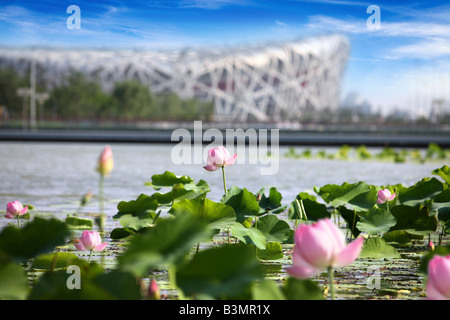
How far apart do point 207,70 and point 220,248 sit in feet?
186

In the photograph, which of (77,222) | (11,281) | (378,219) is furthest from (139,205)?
(11,281)

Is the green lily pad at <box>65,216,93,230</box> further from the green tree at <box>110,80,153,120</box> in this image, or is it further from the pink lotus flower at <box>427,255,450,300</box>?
the green tree at <box>110,80,153,120</box>

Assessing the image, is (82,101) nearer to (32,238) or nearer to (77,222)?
(77,222)

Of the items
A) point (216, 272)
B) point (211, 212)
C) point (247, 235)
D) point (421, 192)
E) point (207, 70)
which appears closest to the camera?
point (216, 272)

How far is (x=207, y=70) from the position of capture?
5684 centimetres

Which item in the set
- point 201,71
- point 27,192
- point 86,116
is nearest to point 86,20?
point 27,192

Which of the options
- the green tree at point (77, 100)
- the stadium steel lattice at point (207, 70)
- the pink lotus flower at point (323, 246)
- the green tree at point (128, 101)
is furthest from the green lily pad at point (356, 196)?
the stadium steel lattice at point (207, 70)

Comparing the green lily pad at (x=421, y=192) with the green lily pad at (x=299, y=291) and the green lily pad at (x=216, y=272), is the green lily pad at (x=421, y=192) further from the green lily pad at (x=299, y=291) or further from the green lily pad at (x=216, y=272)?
the green lily pad at (x=216, y=272)

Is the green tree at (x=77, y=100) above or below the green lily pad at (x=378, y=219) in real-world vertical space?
above

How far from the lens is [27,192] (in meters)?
5.18

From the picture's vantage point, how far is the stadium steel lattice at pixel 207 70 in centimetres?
5659

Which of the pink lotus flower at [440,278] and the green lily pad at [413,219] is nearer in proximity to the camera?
the pink lotus flower at [440,278]

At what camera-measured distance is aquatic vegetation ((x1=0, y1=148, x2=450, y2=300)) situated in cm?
75

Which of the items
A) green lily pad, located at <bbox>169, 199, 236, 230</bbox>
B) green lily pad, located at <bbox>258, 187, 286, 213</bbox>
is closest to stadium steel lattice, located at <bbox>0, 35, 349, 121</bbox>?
green lily pad, located at <bbox>258, 187, 286, 213</bbox>
